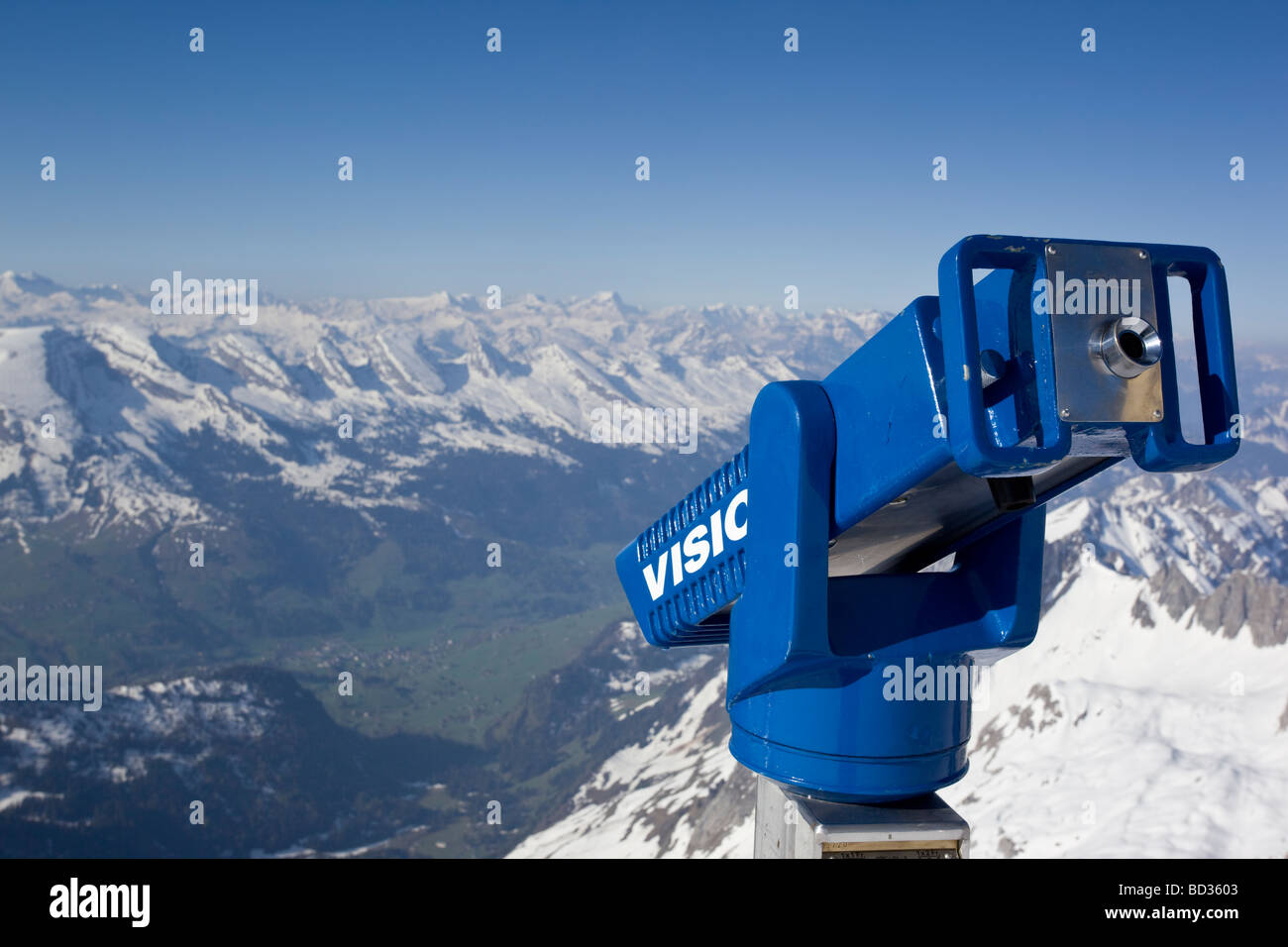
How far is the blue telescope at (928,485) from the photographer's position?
9.89 ft

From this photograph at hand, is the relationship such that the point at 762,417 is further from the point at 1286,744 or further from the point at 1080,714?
the point at 1080,714

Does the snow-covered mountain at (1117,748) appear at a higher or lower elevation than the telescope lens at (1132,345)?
lower

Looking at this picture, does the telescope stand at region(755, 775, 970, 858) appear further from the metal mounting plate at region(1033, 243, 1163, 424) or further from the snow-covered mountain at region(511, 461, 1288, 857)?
the snow-covered mountain at region(511, 461, 1288, 857)

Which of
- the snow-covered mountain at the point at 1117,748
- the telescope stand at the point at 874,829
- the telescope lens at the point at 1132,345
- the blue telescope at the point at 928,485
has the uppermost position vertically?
the telescope lens at the point at 1132,345

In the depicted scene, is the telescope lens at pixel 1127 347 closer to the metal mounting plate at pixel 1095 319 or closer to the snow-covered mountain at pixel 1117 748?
the metal mounting plate at pixel 1095 319

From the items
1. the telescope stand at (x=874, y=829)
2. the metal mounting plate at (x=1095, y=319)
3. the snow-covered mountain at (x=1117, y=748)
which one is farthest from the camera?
the snow-covered mountain at (x=1117, y=748)

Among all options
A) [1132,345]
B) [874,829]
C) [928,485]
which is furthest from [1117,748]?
[1132,345]

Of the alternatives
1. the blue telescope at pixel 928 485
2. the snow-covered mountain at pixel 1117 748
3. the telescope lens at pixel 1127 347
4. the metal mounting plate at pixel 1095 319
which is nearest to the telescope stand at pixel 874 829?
the blue telescope at pixel 928 485

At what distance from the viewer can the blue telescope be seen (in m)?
3.01

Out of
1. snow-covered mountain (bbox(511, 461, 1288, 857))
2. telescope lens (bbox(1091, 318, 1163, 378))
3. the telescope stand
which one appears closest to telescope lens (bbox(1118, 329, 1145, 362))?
telescope lens (bbox(1091, 318, 1163, 378))

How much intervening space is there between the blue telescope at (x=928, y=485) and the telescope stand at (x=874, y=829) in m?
0.08

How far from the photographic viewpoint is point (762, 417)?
433 cm
